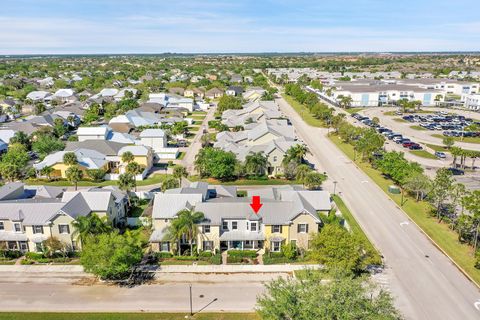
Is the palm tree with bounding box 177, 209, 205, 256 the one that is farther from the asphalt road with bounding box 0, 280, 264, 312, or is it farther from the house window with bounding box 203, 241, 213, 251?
the asphalt road with bounding box 0, 280, 264, 312

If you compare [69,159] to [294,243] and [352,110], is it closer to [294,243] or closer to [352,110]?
[294,243]

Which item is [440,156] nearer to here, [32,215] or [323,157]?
[323,157]

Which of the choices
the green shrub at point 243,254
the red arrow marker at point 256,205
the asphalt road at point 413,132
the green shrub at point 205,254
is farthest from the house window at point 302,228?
the asphalt road at point 413,132

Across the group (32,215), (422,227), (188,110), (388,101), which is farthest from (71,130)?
(388,101)

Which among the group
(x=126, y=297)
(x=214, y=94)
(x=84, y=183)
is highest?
(x=214, y=94)

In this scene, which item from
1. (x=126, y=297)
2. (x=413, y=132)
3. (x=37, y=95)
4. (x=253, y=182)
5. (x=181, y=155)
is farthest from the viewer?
(x=37, y=95)

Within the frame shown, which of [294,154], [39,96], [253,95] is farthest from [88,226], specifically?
[39,96]

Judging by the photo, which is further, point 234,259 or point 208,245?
point 208,245
